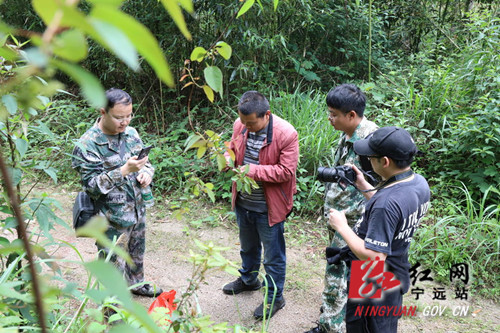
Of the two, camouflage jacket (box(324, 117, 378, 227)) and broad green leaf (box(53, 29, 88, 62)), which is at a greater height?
broad green leaf (box(53, 29, 88, 62))

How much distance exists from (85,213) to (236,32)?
3.68 m

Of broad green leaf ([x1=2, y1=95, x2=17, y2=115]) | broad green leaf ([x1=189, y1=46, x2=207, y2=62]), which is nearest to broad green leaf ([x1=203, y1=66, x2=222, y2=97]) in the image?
broad green leaf ([x1=189, y1=46, x2=207, y2=62])

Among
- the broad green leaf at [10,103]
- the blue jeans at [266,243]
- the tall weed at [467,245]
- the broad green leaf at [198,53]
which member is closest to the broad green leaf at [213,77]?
the broad green leaf at [198,53]

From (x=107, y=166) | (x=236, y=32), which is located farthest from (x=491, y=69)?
(x=107, y=166)

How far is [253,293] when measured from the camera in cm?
350

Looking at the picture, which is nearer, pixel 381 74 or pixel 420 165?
pixel 420 165

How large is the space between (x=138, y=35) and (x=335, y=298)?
2807mm

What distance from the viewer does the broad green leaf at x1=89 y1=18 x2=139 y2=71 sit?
27 centimetres

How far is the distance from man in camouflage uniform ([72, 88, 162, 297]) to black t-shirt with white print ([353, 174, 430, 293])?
151cm

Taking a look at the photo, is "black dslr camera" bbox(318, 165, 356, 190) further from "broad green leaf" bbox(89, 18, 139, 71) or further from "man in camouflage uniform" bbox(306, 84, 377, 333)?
"broad green leaf" bbox(89, 18, 139, 71)

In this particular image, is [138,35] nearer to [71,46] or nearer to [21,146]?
[71,46]

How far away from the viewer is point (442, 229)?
389 cm

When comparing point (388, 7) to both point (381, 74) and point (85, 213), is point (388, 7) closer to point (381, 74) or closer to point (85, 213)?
point (381, 74)

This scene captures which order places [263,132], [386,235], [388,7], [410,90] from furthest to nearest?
[388,7], [410,90], [263,132], [386,235]
